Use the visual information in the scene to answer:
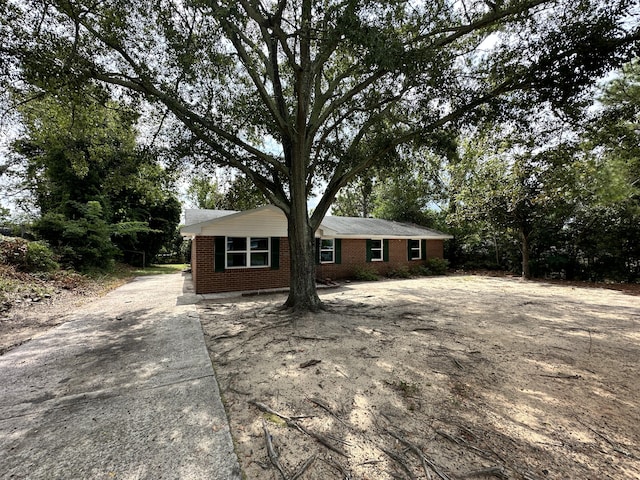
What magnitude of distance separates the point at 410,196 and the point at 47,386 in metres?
9.75

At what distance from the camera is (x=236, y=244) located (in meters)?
9.74

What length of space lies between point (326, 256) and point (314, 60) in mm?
8108

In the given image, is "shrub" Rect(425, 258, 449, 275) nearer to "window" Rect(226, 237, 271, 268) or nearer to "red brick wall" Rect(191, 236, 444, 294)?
"red brick wall" Rect(191, 236, 444, 294)

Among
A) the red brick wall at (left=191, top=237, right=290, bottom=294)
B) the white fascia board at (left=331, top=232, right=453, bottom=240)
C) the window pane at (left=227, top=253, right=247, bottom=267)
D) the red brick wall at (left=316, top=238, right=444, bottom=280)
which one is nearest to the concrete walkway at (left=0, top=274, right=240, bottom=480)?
the red brick wall at (left=191, top=237, right=290, bottom=294)

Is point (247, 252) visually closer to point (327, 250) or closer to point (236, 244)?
point (236, 244)

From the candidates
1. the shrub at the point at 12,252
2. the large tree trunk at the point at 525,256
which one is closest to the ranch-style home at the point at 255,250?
the shrub at the point at 12,252

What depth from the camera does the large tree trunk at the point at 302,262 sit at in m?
6.33

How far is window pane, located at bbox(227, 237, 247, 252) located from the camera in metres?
9.60

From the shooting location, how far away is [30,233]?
11.7 metres

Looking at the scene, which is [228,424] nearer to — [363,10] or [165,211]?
[363,10]

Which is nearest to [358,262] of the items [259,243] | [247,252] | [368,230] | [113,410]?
[368,230]

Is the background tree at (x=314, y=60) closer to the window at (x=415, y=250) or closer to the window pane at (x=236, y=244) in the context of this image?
the window pane at (x=236, y=244)

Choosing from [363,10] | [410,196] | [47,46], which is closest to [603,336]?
[410,196]

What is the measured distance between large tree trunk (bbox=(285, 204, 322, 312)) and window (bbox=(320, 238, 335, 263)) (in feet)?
18.8
